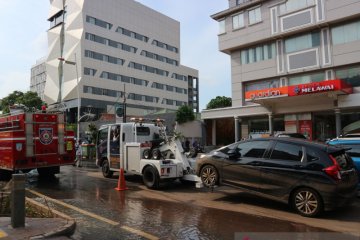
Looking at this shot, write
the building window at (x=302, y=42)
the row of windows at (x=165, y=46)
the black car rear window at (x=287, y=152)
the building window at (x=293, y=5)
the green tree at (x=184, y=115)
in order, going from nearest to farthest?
the black car rear window at (x=287, y=152) → the building window at (x=302, y=42) → the building window at (x=293, y=5) → the green tree at (x=184, y=115) → the row of windows at (x=165, y=46)

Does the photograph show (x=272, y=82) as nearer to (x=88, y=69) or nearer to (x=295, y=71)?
(x=295, y=71)

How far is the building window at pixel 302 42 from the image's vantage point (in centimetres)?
2873

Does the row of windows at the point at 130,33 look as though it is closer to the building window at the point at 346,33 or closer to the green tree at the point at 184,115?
the green tree at the point at 184,115

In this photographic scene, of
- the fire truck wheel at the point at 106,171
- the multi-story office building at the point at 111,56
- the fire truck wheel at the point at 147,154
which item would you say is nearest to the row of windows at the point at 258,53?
the fire truck wheel at the point at 106,171

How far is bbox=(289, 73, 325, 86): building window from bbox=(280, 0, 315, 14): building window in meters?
5.85

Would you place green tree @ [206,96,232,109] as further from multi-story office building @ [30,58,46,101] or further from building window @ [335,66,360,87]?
multi-story office building @ [30,58,46,101]

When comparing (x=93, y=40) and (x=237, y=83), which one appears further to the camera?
(x=93, y=40)

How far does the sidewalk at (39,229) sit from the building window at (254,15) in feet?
A: 97.7

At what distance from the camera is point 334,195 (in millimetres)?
7047

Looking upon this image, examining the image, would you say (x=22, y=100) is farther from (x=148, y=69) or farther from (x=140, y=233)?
(x=140, y=233)

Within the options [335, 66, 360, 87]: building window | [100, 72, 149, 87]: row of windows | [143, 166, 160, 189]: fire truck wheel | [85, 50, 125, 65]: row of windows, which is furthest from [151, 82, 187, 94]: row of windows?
[143, 166, 160, 189]: fire truck wheel

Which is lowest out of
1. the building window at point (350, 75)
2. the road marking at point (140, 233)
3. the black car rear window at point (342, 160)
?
the road marking at point (140, 233)

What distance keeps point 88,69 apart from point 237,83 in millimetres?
38203

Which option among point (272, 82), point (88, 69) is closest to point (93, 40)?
point (88, 69)
